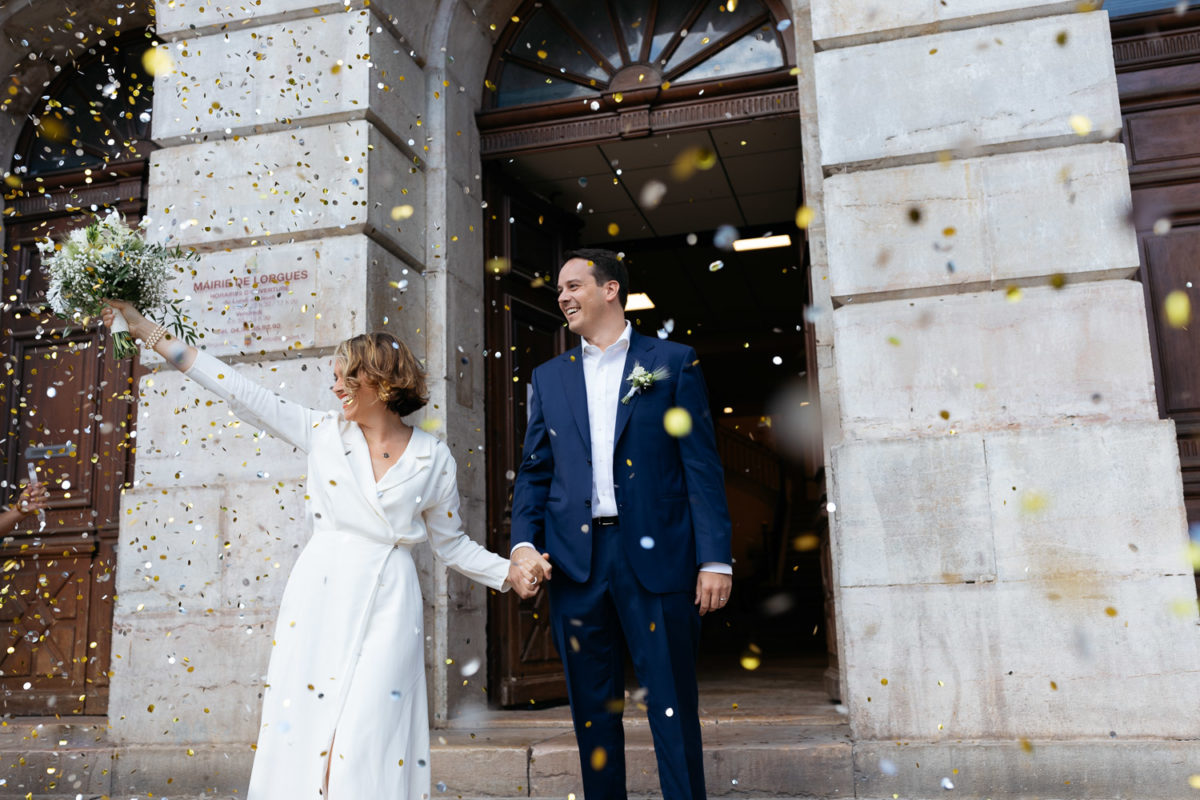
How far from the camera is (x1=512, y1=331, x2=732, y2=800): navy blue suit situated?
3682 millimetres

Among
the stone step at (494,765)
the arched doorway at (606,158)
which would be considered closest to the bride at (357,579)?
the stone step at (494,765)

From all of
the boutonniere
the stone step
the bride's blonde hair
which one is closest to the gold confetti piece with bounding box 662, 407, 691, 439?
the boutonniere

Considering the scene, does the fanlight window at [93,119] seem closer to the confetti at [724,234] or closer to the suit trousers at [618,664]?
the confetti at [724,234]

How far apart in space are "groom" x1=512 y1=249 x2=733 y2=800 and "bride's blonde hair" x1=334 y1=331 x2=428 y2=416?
1.86ft

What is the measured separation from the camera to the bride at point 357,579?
333 centimetres

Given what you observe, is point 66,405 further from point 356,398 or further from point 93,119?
point 356,398

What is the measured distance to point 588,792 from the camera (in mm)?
3715

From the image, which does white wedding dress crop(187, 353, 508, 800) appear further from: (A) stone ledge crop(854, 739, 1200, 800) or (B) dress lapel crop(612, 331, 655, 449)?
(A) stone ledge crop(854, 739, 1200, 800)

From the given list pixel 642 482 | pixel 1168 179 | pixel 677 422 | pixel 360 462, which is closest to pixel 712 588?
pixel 642 482

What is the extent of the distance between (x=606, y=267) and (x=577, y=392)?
505 mm

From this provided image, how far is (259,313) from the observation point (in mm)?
5945

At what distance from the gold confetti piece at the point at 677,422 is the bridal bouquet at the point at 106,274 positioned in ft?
6.48

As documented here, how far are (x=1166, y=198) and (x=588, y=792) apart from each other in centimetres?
461

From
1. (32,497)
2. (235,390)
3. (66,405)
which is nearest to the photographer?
(235,390)
